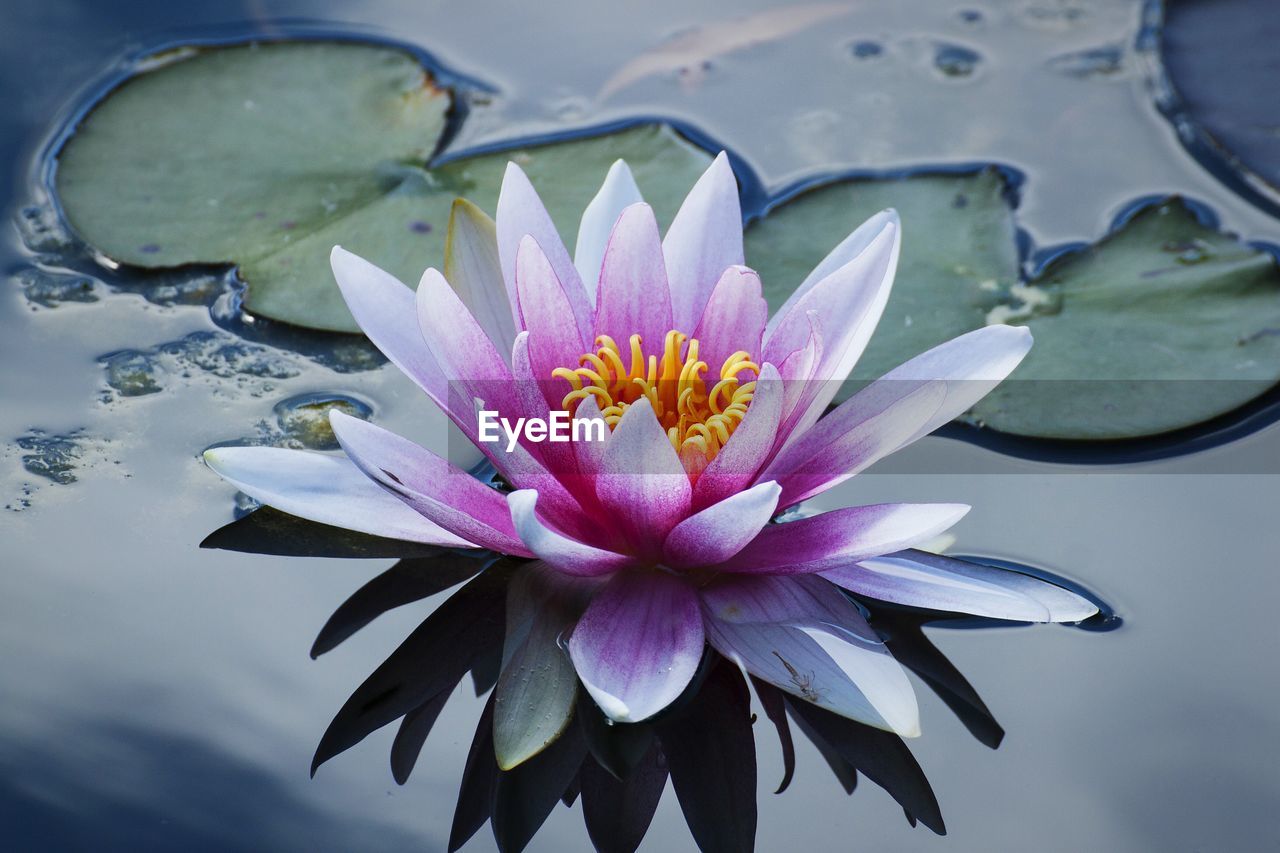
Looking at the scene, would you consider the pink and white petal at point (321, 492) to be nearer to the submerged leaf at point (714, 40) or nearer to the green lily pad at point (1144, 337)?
the green lily pad at point (1144, 337)

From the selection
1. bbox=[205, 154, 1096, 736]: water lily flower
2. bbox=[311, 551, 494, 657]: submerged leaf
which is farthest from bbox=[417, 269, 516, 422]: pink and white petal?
bbox=[311, 551, 494, 657]: submerged leaf

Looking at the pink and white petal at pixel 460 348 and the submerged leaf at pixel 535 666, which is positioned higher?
the pink and white petal at pixel 460 348

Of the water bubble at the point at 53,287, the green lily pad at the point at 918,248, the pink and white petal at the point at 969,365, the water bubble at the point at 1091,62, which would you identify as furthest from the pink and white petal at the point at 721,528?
the water bubble at the point at 1091,62

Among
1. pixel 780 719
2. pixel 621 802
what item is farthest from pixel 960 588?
pixel 621 802

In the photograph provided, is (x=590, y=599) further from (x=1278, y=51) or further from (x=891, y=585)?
(x=1278, y=51)

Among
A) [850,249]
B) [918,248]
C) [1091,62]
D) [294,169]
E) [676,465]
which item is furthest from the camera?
[1091,62]

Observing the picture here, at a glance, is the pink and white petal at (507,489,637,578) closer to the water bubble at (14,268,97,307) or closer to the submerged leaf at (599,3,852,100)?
the water bubble at (14,268,97,307)

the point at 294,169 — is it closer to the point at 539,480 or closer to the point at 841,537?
the point at 539,480
